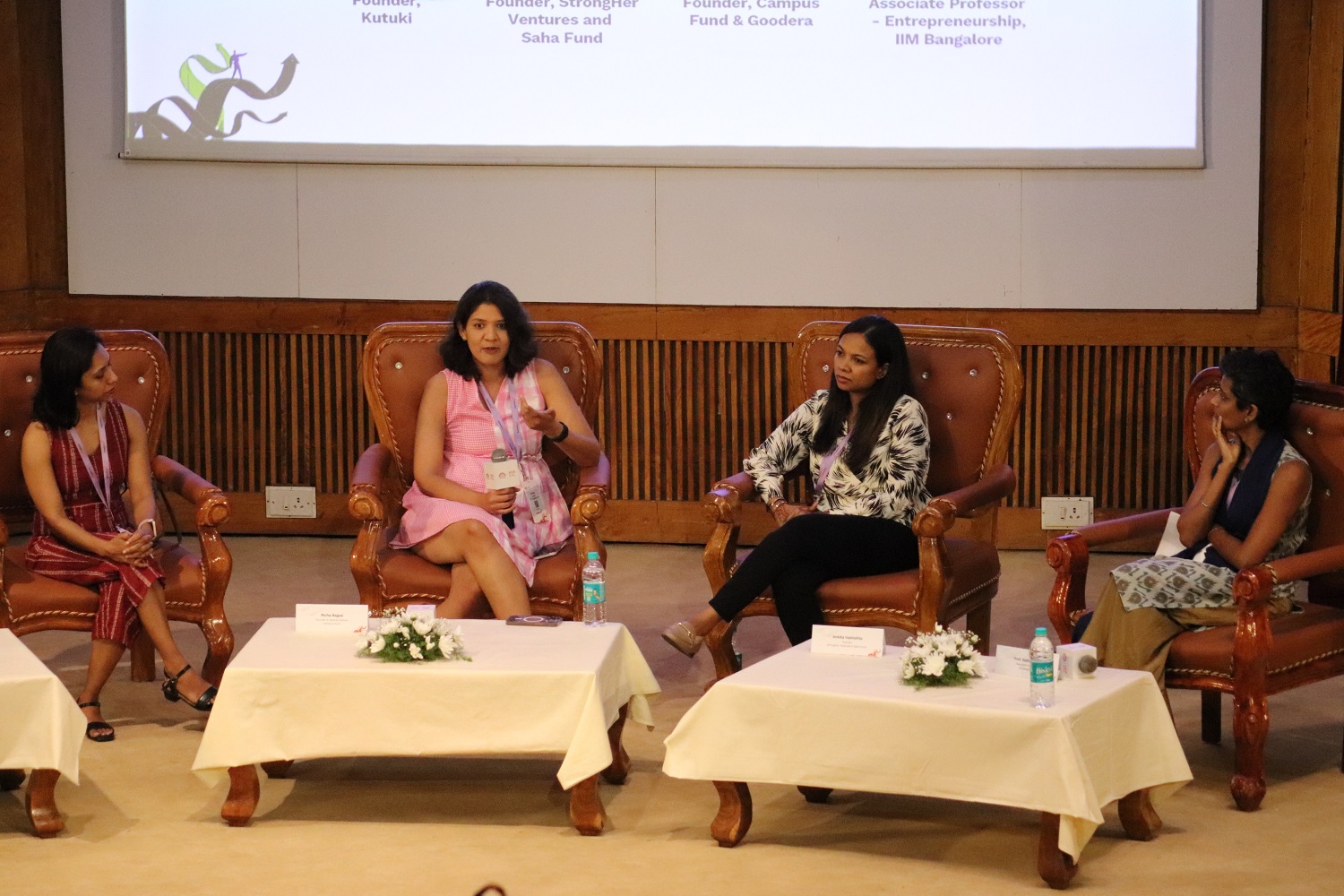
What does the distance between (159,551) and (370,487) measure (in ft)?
2.11

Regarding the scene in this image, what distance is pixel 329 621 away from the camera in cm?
412

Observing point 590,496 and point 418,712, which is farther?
point 590,496

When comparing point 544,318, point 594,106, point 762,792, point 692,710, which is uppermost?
point 594,106

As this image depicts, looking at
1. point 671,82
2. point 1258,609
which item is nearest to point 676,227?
point 671,82

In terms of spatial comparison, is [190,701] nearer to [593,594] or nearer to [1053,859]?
[593,594]

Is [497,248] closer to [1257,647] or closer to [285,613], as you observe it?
[285,613]

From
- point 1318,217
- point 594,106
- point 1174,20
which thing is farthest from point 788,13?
point 1318,217

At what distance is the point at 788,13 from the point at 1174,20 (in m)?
1.46

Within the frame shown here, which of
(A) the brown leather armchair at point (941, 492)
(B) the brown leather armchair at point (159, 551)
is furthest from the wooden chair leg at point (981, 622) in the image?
(B) the brown leather armchair at point (159, 551)

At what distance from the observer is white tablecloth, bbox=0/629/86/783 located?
3.69 metres

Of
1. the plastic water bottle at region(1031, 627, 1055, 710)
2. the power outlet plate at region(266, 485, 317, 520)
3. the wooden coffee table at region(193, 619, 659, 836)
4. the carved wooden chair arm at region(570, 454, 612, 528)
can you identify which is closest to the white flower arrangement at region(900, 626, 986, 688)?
the plastic water bottle at region(1031, 627, 1055, 710)

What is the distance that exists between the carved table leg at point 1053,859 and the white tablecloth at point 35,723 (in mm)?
2081

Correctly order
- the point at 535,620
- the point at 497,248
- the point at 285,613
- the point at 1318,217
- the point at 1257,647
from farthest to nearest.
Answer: the point at 497,248
the point at 1318,217
the point at 285,613
the point at 535,620
the point at 1257,647

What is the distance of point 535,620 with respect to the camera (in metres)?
4.21
